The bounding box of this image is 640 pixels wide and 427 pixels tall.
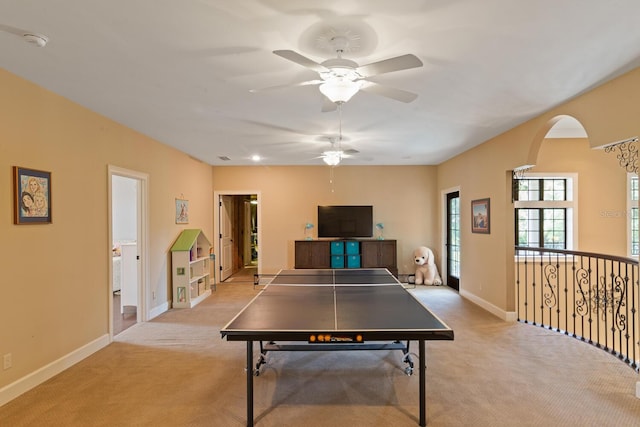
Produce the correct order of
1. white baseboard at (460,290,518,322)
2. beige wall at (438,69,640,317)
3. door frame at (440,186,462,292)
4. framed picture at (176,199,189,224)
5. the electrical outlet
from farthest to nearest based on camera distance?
door frame at (440,186,462,292) → framed picture at (176,199,189,224) → white baseboard at (460,290,518,322) → beige wall at (438,69,640,317) → the electrical outlet

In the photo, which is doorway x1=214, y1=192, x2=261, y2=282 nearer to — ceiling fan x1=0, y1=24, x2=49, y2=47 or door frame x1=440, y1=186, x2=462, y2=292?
door frame x1=440, y1=186, x2=462, y2=292

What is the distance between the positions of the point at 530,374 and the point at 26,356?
436cm

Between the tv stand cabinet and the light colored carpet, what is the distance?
10.4 feet

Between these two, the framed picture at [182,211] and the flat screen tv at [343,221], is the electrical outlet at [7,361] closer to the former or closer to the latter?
the framed picture at [182,211]

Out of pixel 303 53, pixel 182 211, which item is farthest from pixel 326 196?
pixel 303 53

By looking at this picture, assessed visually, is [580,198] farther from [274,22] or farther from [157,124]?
[157,124]

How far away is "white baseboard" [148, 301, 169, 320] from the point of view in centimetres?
490

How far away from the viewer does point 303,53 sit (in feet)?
7.96

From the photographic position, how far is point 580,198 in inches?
217

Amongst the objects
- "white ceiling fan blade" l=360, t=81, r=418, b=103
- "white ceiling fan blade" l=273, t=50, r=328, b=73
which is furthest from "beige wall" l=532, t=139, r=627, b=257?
"white ceiling fan blade" l=273, t=50, r=328, b=73

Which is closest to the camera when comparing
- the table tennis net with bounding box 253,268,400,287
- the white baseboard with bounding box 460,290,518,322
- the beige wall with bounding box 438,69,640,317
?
the beige wall with bounding box 438,69,640,317

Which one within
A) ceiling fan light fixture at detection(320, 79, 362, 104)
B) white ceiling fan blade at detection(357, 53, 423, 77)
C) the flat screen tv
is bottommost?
the flat screen tv

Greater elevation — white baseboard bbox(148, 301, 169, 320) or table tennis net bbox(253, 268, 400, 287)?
table tennis net bbox(253, 268, 400, 287)

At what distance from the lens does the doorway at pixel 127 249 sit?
4.25m
